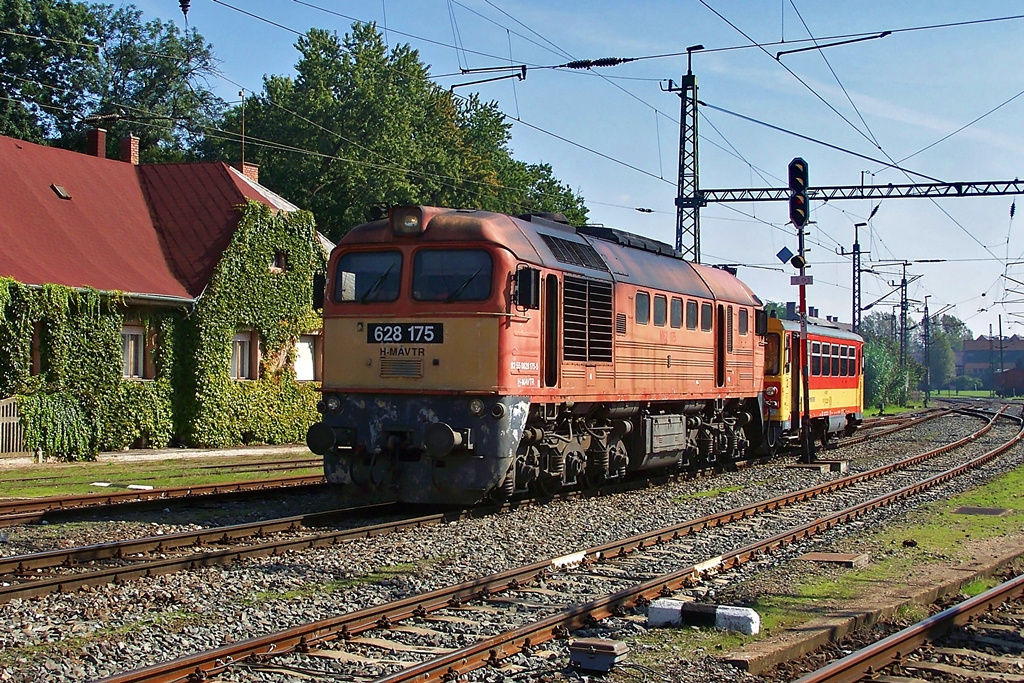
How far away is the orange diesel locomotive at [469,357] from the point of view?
14.2 metres

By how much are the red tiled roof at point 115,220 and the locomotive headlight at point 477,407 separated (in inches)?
600

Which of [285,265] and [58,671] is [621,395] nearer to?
[58,671]

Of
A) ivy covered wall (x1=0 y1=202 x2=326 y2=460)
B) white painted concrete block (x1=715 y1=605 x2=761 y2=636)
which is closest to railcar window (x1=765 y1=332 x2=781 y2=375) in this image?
ivy covered wall (x1=0 y1=202 x2=326 y2=460)

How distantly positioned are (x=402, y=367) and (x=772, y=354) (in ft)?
47.0

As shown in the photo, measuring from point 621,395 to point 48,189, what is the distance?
63.2ft

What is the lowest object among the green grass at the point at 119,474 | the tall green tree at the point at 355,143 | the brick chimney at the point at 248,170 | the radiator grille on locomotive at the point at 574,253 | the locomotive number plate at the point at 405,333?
the green grass at the point at 119,474

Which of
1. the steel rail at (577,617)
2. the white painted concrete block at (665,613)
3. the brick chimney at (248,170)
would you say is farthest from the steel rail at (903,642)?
the brick chimney at (248,170)

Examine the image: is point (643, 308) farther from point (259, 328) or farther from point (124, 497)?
point (259, 328)

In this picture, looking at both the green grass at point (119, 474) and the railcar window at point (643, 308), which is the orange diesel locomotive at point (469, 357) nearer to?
the railcar window at point (643, 308)

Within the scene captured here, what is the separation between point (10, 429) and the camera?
2405cm

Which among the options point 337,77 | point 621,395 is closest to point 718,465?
point 621,395

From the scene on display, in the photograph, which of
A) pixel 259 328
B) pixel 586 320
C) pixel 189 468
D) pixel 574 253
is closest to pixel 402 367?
pixel 586 320

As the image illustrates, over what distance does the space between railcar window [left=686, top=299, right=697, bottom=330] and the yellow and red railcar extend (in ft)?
19.4

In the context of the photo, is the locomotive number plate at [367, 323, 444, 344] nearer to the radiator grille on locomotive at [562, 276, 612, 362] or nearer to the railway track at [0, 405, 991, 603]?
the radiator grille on locomotive at [562, 276, 612, 362]
